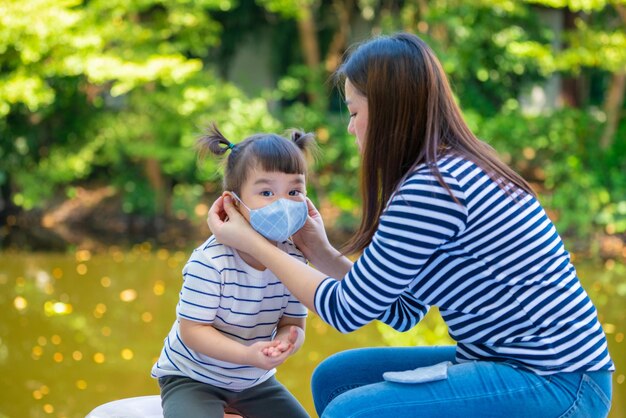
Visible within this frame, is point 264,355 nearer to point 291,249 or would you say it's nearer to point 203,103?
point 291,249

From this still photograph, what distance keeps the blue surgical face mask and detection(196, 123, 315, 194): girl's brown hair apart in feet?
0.29

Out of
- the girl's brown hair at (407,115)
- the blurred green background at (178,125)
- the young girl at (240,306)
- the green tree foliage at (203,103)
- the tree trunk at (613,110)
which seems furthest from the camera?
the tree trunk at (613,110)

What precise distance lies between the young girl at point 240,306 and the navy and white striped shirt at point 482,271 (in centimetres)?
29

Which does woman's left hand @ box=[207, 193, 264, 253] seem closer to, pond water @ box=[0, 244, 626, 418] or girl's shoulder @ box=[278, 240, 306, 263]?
girl's shoulder @ box=[278, 240, 306, 263]

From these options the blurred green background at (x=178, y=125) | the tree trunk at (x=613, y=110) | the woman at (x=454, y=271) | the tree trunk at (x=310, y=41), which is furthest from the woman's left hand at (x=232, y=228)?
the tree trunk at (x=310, y=41)

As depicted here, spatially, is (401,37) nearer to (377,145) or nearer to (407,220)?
(377,145)

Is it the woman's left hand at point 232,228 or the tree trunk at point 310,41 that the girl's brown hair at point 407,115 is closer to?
the woman's left hand at point 232,228

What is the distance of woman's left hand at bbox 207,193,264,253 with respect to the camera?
2385mm

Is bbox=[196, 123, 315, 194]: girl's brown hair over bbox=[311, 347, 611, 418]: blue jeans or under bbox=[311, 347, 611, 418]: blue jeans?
over

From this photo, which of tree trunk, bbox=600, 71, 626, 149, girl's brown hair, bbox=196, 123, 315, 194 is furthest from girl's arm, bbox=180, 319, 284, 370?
tree trunk, bbox=600, 71, 626, 149

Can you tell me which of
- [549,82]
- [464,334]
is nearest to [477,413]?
[464,334]

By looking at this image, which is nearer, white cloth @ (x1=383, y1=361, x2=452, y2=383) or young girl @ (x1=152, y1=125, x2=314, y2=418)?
white cloth @ (x1=383, y1=361, x2=452, y2=383)

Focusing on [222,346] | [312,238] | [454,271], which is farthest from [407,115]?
[222,346]

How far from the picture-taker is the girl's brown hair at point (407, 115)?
2.29m
